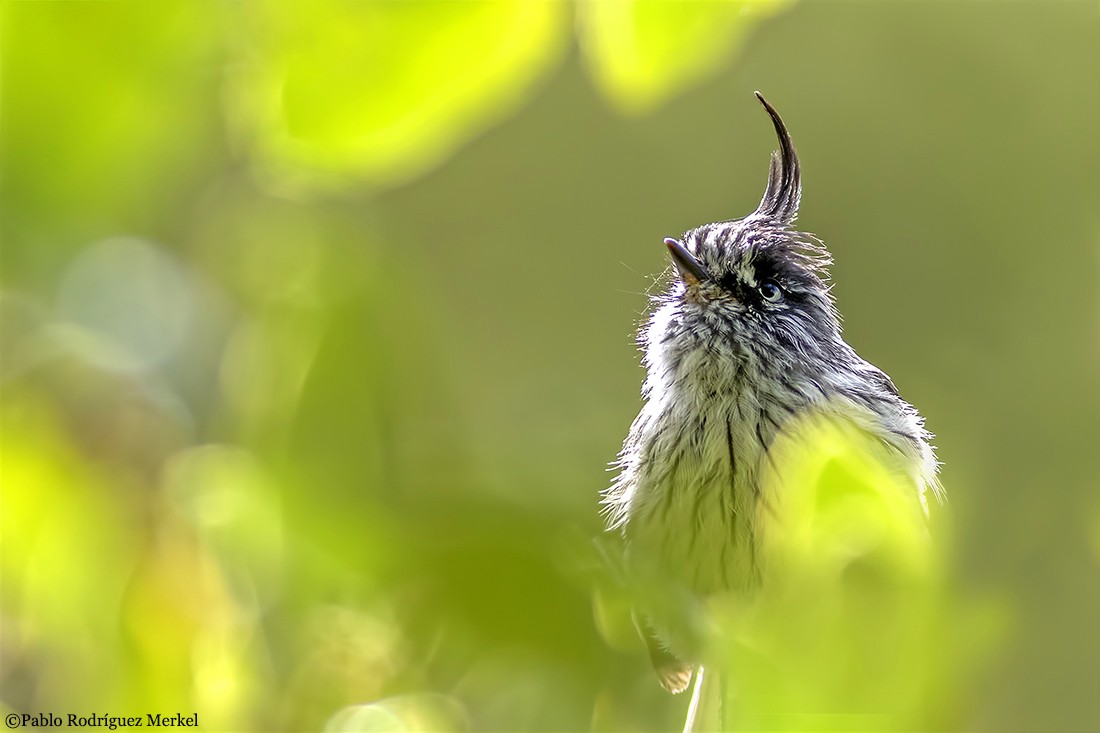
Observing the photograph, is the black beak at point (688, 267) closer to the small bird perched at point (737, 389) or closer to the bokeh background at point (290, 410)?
the small bird perched at point (737, 389)

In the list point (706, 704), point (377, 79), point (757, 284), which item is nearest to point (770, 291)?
point (757, 284)

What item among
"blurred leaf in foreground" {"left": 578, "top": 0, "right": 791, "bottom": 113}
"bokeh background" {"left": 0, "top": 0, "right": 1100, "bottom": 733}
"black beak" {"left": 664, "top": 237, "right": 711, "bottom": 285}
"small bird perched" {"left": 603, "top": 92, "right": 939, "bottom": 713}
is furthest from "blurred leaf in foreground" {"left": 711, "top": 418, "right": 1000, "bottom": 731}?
"black beak" {"left": 664, "top": 237, "right": 711, "bottom": 285}

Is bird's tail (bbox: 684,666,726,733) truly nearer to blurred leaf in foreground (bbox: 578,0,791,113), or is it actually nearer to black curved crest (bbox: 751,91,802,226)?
blurred leaf in foreground (bbox: 578,0,791,113)

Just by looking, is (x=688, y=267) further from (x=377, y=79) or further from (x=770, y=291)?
(x=377, y=79)

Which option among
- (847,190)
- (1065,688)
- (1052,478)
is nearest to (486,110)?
(1052,478)

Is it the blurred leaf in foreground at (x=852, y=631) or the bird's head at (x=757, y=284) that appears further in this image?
the bird's head at (x=757, y=284)

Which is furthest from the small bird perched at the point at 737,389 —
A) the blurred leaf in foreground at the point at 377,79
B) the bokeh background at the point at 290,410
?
the blurred leaf in foreground at the point at 377,79
